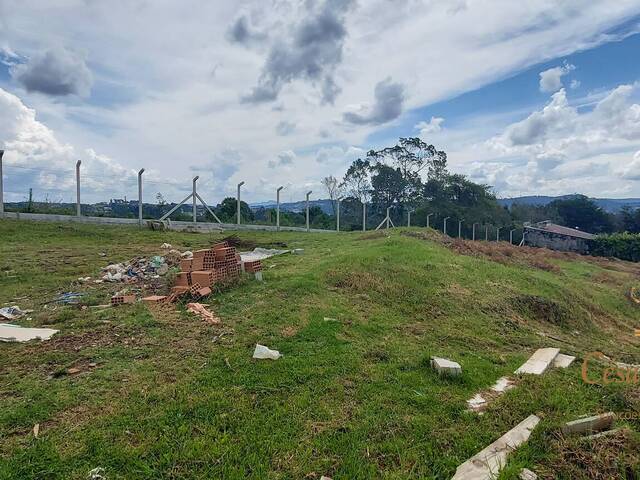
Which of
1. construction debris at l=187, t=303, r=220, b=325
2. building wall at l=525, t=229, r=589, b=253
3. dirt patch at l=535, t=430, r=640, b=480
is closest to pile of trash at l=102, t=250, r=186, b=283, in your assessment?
construction debris at l=187, t=303, r=220, b=325

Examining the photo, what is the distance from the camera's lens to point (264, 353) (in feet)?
13.5

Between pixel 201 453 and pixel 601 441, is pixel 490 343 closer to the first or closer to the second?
pixel 601 441

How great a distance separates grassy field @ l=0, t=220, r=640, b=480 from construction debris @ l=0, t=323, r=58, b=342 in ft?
0.53

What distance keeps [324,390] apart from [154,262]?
19.7 feet

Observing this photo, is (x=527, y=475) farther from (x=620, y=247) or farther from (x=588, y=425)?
(x=620, y=247)

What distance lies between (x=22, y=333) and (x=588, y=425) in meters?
5.68

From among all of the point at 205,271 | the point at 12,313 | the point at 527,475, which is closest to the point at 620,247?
the point at 205,271

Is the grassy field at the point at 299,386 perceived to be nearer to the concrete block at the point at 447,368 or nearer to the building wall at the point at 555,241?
the concrete block at the point at 447,368

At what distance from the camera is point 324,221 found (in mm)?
24188

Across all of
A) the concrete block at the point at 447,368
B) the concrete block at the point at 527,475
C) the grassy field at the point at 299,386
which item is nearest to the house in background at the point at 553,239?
the grassy field at the point at 299,386

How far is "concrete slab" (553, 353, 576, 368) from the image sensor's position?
15.0 ft

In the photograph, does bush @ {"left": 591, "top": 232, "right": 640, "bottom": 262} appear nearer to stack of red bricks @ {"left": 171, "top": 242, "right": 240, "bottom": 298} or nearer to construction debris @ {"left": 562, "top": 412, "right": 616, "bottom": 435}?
stack of red bricks @ {"left": 171, "top": 242, "right": 240, "bottom": 298}

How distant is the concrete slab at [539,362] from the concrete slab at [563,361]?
47 millimetres

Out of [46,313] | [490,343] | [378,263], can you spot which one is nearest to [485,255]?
[378,263]
